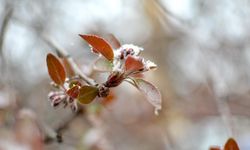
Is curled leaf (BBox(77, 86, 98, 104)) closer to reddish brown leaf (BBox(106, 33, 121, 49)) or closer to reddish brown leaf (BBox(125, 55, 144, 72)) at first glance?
reddish brown leaf (BBox(125, 55, 144, 72))

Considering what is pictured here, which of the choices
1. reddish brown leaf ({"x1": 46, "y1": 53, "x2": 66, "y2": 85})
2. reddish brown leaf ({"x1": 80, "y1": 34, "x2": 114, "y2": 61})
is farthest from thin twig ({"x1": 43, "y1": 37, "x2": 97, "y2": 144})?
reddish brown leaf ({"x1": 80, "y1": 34, "x2": 114, "y2": 61})

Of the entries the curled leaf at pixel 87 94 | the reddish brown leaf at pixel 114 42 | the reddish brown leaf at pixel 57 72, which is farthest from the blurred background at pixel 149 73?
the curled leaf at pixel 87 94

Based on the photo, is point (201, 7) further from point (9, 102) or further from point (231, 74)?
point (9, 102)

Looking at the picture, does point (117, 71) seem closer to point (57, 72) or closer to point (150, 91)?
point (150, 91)

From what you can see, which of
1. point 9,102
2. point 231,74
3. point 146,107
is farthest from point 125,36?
point 9,102

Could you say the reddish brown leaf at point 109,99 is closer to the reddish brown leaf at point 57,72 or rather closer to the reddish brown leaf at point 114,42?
the reddish brown leaf at point 114,42
